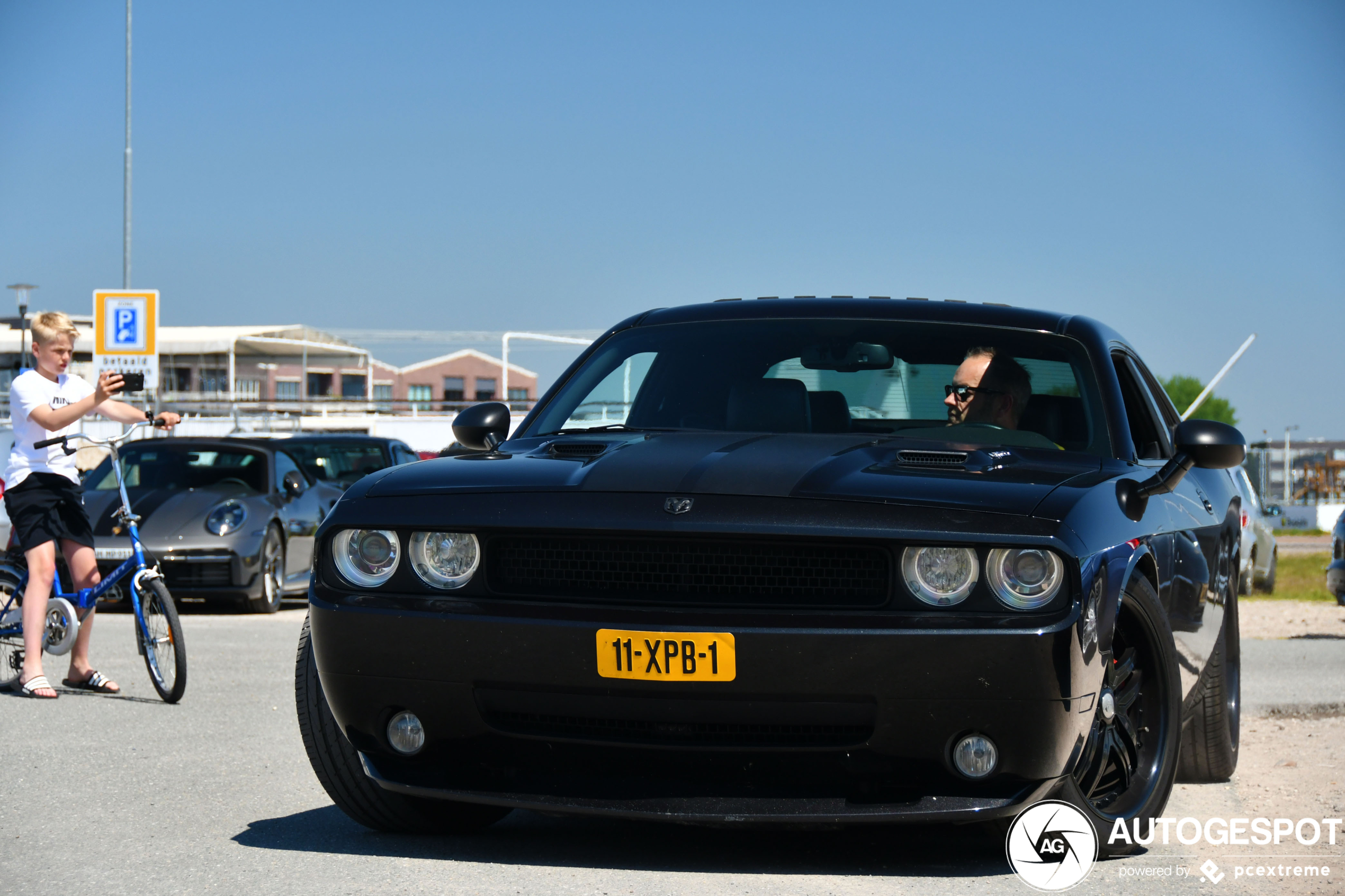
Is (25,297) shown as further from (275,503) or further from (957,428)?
(957,428)

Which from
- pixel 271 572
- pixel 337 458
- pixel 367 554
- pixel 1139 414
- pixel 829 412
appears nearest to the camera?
pixel 367 554

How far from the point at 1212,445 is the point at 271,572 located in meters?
10.5

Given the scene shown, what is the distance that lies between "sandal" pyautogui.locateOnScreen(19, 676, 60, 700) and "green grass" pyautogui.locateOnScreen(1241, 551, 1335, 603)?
14.1m

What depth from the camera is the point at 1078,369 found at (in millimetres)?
4969

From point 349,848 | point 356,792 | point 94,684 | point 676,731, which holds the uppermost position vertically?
point 676,731

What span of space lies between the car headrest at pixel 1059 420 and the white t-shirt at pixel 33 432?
4562mm

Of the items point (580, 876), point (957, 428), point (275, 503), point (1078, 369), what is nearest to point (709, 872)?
point (580, 876)

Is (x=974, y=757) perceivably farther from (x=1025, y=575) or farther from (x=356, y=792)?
(x=356, y=792)

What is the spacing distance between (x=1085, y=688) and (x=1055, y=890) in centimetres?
52

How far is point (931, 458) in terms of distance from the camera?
4.01 metres

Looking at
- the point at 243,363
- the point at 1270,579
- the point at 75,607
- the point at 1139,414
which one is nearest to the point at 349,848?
the point at 1139,414

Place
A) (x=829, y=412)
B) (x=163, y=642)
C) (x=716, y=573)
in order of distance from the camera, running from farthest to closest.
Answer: (x=163, y=642)
(x=829, y=412)
(x=716, y=573)

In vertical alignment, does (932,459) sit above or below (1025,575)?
above

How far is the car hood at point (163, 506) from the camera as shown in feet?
42.9
